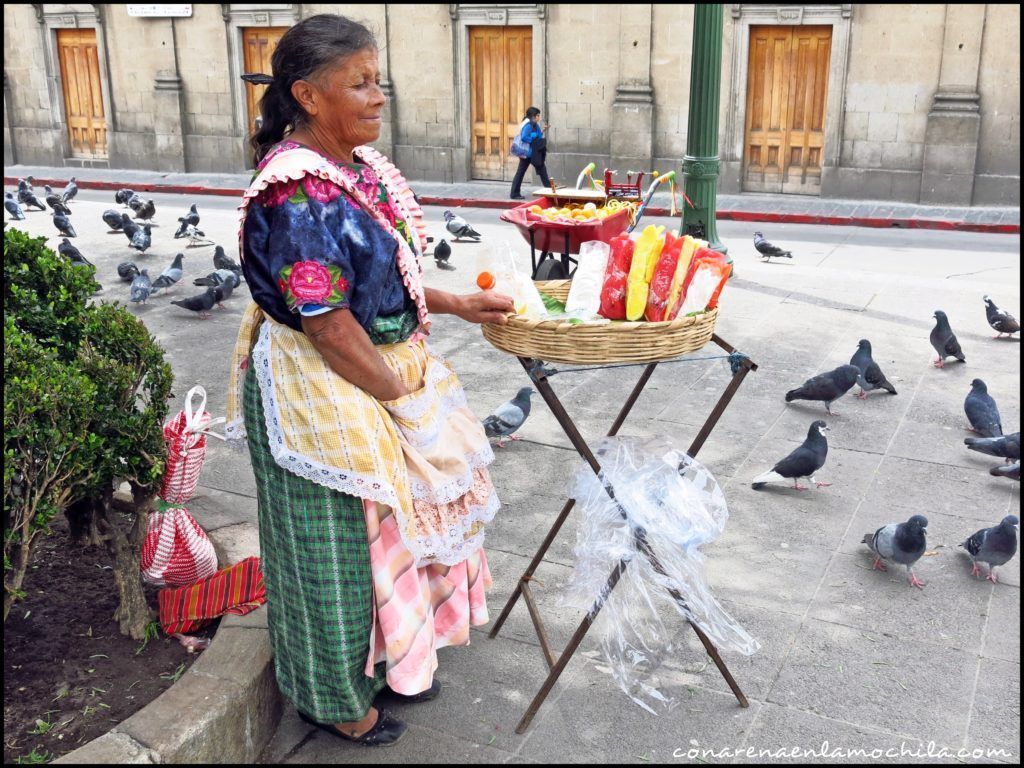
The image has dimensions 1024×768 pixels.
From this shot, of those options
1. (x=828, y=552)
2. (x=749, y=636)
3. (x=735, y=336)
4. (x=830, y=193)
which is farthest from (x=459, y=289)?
(x=830, y=193)

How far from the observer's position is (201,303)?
8984mm

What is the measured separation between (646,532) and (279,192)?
1.50 m

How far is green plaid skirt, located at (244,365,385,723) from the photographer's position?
3.00m

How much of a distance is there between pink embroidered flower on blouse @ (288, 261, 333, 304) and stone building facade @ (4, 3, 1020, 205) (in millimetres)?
14618

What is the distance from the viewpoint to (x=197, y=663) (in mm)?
3244

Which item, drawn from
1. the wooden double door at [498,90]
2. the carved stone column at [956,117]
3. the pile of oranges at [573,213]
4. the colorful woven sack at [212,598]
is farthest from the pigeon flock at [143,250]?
the carved stone column at [956,117]

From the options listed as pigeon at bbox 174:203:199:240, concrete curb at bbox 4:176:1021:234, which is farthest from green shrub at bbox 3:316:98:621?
concrete curb at bbox 4:176:1021:234

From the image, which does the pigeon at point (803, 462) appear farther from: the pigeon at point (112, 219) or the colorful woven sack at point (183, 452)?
the pigeon at point (112, 219)

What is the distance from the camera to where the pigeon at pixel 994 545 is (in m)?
4.14

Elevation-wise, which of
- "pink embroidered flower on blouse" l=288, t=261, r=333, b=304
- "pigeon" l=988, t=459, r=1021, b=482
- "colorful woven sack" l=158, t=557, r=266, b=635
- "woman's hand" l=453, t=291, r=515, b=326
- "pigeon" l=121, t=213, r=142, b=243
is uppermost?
"pink embroidered flower on blouse" l=288, t=261, r=333, b=304

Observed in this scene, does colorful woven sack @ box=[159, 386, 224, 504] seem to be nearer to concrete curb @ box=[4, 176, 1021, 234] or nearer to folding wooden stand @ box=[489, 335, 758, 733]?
folding wooden stand @ box=[489, 335, 758, 733]

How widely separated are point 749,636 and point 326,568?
159 cm

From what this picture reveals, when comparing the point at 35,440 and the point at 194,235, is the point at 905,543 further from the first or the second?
the point at 194,235

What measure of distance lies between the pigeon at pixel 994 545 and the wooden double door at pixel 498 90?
48.6 ft
